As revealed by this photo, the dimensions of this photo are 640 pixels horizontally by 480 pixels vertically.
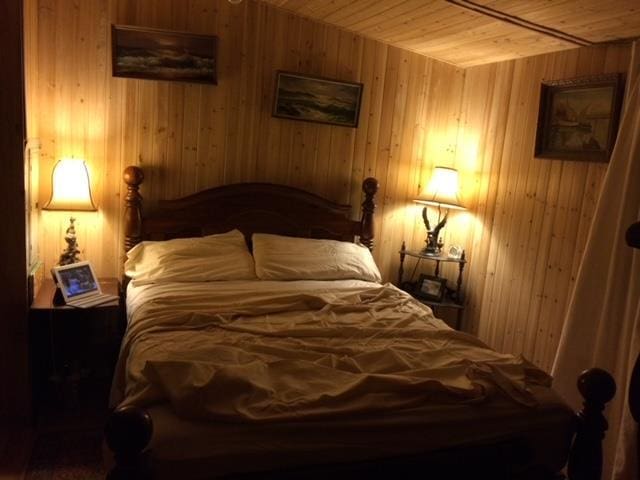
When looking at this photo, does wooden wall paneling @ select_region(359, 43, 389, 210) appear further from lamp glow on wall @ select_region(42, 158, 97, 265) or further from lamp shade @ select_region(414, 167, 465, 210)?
lamp glow on wall @ select_region(42, 158, 97, 265)

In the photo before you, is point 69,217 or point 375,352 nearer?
point 375,352

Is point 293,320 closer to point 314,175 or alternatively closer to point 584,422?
point 584,422

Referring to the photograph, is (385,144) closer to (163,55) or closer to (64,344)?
(163,55)

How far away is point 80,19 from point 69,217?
45.5 inches

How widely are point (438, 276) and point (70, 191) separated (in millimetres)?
2574

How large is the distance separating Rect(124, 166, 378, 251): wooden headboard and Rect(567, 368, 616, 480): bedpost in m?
2.14

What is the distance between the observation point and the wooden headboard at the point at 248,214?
3303 millimetres

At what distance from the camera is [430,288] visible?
12.7 ft

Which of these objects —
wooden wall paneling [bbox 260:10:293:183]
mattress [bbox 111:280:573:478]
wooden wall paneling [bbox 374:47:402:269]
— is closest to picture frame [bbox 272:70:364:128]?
wooden wall paneling [bbox 260:10:293:183]

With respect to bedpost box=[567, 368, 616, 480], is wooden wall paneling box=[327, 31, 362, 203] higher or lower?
higher

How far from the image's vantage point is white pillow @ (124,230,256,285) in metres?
3.03

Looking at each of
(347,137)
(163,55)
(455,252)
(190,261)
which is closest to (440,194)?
(455,252)

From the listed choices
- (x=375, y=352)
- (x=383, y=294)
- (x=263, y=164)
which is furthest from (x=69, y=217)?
(x=375, y=352)

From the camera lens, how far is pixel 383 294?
3023 mm
